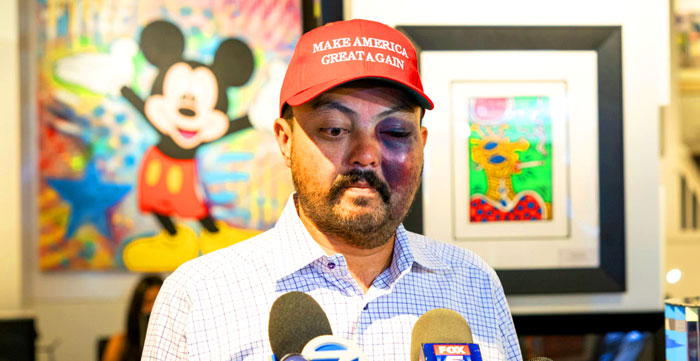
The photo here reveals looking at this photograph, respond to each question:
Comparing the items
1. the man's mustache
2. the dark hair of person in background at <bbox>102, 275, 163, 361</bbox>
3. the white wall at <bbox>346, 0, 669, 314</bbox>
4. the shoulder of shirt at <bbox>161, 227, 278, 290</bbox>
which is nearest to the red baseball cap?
the man's mustache

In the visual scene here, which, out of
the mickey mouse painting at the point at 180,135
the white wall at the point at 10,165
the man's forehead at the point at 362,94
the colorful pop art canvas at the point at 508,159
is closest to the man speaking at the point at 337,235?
the man's forehead at the point at 362,94

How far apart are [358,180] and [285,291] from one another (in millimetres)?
230

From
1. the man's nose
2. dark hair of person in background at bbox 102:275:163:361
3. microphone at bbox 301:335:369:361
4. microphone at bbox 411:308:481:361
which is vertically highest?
the man's nose

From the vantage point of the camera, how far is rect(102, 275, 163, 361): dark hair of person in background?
2.22 metres

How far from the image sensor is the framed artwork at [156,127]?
2229mm

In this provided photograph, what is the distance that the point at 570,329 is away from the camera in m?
2.11

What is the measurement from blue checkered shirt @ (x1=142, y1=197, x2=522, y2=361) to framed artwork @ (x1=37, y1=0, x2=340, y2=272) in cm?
101

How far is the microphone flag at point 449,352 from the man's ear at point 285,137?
486 millimetres

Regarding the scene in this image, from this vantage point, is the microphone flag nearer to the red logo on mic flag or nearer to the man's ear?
the red logo on mic flag

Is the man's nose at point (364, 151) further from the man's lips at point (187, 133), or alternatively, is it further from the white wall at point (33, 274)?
the white wall at point (33, 274)

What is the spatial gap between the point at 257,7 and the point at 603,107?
3.70ft

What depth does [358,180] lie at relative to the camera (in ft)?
3.83

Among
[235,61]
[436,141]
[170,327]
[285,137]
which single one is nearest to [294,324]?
[170,327]

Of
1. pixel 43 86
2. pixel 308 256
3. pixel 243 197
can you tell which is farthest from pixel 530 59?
pixel 43 86
